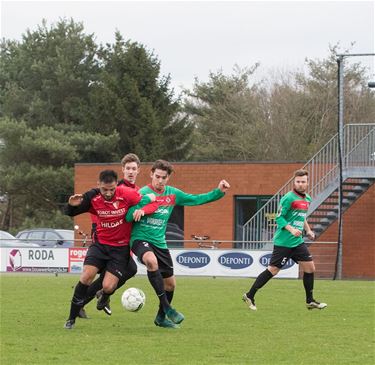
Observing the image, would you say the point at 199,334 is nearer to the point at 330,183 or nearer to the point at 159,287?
the point at 159,287

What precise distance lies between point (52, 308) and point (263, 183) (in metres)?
21.2

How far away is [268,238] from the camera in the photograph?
31.7 m

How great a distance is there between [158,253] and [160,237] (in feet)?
0.65

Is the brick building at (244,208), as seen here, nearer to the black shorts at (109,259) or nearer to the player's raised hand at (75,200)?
the black shorts at (109,259)

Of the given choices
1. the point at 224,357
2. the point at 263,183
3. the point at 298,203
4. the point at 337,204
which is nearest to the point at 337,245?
the point at 337,204

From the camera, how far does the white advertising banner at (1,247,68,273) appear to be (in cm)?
2919

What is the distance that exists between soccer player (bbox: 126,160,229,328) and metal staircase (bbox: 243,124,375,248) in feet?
60.1

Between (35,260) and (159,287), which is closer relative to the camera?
(159,287)

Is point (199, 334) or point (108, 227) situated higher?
point (108, 227)

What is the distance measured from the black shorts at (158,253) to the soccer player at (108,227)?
149 millimetres

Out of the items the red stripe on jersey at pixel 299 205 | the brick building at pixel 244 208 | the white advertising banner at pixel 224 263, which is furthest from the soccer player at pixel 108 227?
the brick building at pixel 244 208

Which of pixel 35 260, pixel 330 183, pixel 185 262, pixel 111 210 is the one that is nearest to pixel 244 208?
pixel 330 183

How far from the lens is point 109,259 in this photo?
38.5 feet

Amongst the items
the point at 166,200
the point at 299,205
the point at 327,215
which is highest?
the point at 166,200
